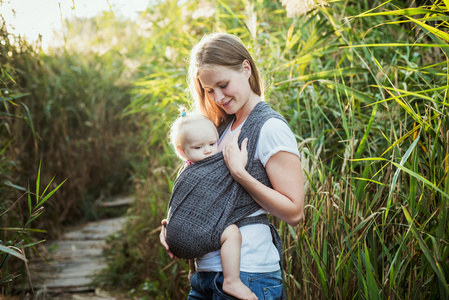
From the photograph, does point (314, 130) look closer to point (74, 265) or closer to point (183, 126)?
point (183, 126)

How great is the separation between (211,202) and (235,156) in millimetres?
191

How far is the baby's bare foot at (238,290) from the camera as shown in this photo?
5.03 ft

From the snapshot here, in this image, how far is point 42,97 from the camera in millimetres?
5516

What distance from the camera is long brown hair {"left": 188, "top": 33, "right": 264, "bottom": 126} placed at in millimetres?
1748

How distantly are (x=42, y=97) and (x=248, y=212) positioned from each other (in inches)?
181

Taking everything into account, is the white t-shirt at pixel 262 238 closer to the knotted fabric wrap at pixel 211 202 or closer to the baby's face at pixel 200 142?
the knotted fabric wrap at pixel 211 202

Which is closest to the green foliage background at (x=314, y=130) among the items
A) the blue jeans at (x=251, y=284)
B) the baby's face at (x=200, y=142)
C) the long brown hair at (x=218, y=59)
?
the blue jeans at (x=251, y=284)

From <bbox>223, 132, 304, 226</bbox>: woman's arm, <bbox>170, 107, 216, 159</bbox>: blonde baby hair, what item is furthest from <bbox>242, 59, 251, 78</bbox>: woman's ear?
<bbox>223, 132, 304, 226</bbox>: woman's arm

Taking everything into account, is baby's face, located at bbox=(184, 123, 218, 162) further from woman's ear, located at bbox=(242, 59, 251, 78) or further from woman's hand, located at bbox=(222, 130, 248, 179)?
woman's ear, located at bbox=(242, 59, 251, 78)

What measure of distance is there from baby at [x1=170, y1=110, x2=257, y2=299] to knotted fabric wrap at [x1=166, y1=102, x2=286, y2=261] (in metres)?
0.04

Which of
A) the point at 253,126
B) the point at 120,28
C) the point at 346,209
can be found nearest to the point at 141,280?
the point at 346,209

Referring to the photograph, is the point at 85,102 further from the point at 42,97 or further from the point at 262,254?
the point at 262,254

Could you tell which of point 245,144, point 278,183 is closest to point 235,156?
point 245,144

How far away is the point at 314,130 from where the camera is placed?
2.89 m
